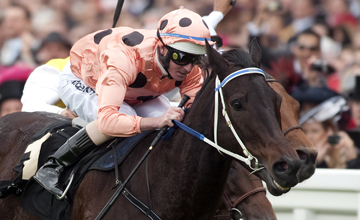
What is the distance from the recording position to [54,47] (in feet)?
25.8

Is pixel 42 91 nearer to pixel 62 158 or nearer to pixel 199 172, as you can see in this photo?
pixel 62 158

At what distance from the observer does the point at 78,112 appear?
4.29m

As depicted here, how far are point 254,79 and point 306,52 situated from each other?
4403mm

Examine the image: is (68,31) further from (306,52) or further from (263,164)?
(263,164)

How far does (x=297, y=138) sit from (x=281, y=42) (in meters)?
3.80

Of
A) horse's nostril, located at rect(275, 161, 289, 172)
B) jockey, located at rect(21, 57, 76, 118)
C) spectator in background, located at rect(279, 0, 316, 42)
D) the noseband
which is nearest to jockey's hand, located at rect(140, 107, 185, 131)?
the noseband

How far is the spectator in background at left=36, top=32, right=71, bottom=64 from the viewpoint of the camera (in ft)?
25.5

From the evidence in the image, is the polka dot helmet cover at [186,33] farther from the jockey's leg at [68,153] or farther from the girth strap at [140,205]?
the girth strap at [140,205]

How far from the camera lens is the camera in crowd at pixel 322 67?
7000 mm

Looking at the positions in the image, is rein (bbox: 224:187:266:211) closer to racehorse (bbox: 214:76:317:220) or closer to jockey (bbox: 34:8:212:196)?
racehorse (bbox: 214:76:317:220)

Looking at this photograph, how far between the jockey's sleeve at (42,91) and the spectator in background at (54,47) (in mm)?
2128

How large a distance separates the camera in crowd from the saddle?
3.77 metres

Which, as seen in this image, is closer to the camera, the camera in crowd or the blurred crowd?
the blurred crowd

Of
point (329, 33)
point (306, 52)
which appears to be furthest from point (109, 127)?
point (329, 33)
